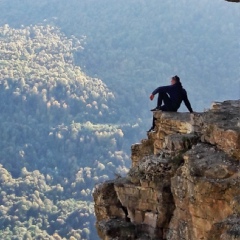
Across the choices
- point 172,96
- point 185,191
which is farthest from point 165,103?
point 185,191

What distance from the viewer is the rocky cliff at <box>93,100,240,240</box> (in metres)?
11.8

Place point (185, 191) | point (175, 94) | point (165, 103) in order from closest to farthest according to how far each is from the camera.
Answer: point (185, 191) < point (175, 94) < point (165, 103)

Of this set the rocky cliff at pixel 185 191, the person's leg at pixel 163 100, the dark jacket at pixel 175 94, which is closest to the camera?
the rocky cliff at pixel 185 191

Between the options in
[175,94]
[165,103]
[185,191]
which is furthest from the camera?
[165,103]

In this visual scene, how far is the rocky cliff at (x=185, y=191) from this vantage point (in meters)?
11.8

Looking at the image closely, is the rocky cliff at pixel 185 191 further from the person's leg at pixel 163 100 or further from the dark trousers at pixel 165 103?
the person's leg at pixel 163 100

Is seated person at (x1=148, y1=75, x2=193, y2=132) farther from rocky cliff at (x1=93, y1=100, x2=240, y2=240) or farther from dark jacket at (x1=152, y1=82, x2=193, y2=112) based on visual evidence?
rocky cliff at (x1=93, y1=100, x2=240, y2=240)

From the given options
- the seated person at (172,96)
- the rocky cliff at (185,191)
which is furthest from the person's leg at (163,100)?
the rocky cliff at (185,191)

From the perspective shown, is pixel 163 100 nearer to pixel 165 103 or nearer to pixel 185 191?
pixel 165 103

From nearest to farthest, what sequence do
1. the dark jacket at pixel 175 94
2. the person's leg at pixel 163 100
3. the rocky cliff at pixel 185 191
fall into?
the rocky cliff at pixel 185 191 → the dark jacket at pixel 175 94 → the person's leg at pixel 163 100

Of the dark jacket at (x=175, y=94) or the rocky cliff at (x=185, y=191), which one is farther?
the dark jacket at (x=175, y=94)

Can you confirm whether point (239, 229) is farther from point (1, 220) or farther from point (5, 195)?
point (5, 195)

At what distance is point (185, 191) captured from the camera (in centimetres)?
1252

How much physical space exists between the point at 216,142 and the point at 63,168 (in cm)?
18660
